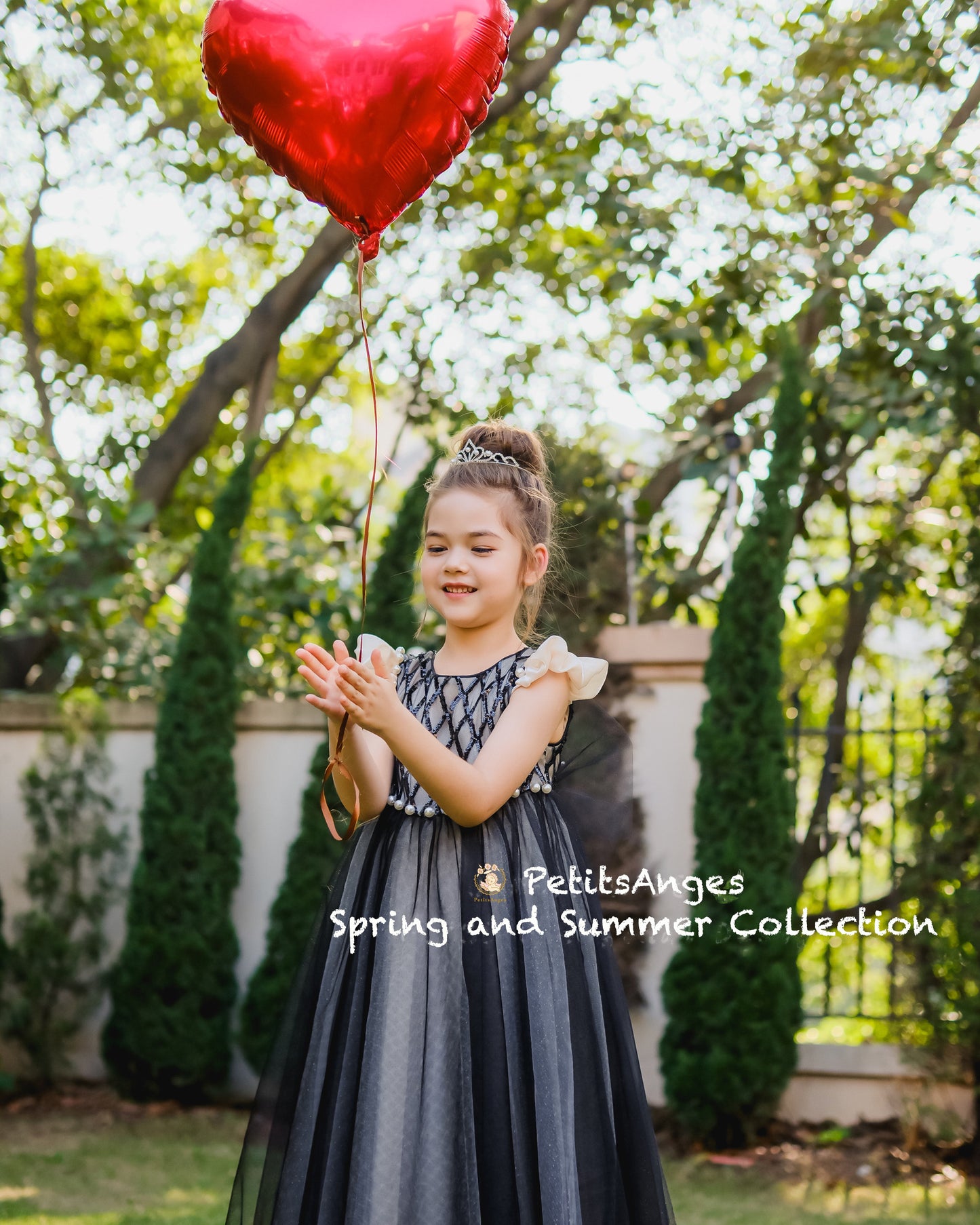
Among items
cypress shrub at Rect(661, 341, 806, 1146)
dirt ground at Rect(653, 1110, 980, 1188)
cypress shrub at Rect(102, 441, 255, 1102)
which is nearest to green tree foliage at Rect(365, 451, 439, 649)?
cypress shrub at Rect(102, 441, 255, 1102)

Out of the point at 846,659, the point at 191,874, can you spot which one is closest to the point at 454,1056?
the point at 191,874

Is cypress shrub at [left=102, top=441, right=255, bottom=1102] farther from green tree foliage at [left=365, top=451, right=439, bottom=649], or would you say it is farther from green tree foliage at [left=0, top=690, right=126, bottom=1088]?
green tree foliage at [left=365, top=451, right=439, bottom=649]

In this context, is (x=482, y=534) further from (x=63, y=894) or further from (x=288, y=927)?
(x=63, y=894)

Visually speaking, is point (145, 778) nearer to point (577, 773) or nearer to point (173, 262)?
point (577, 773)

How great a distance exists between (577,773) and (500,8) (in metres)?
1.32

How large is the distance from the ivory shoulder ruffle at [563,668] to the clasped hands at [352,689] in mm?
289

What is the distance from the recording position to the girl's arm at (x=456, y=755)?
1.57 metres

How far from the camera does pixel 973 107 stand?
4.71 metres

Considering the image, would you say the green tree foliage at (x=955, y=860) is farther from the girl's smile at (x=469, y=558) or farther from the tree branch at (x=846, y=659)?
the girl's smile at (x=469, y=558)

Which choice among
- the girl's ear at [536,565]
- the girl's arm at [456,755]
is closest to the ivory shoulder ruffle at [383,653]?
the girl's arm at [456,755]

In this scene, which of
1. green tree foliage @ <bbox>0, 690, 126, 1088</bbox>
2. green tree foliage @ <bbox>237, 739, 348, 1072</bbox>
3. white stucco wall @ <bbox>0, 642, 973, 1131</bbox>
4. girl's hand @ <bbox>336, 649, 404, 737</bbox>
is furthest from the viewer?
green tree foliage @ <bbox>0, 690, 126, 1088</bbox>

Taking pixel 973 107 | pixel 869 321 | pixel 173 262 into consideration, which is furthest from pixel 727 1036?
pixel 173 262

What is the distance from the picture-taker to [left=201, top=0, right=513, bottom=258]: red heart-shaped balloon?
5.96 feet

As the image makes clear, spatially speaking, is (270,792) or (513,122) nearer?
(270,792)
